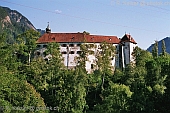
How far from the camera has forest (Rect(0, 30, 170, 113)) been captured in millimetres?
31281

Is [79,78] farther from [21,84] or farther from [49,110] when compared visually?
[21,84]

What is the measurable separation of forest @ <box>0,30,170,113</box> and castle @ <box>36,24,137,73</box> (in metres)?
3.89

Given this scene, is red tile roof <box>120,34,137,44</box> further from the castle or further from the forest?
the forest

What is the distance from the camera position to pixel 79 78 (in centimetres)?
4100

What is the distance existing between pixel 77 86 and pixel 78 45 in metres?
21.1

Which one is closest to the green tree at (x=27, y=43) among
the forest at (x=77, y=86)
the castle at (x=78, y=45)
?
the forest at (x=77, y=86)

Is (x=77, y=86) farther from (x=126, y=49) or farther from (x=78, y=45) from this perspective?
(x=126, y=49)

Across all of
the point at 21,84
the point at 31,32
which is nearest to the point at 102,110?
the point at 21,84

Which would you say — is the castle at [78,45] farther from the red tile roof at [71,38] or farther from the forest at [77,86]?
the forest at [77,86]

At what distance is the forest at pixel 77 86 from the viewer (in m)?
31.3

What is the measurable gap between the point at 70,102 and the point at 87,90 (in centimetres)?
825

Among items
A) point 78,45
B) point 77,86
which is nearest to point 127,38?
point 78,45

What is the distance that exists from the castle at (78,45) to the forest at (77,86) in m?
3.89

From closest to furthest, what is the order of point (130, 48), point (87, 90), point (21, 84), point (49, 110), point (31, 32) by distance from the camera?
point (21, 84) < point (49, 110) < point (87, 90) < point (31, 32) < point (130, 48)
